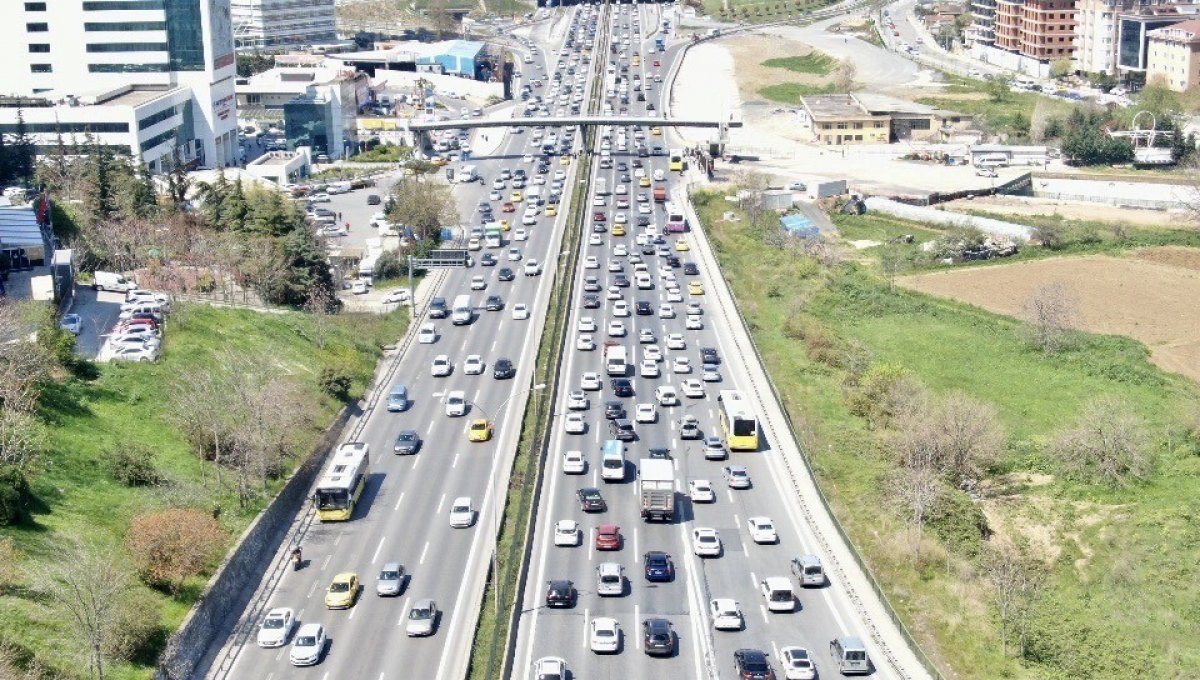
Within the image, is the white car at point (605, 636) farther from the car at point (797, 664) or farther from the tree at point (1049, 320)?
the tree at point (1049, 320)

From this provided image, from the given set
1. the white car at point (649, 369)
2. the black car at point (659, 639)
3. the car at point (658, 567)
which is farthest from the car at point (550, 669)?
the white car at point (649, 369)

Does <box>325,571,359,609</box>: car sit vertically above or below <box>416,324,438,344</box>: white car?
below

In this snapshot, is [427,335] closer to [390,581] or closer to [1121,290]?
[390,581]

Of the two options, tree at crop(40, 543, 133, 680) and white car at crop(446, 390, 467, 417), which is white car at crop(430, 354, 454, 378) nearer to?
white car at crop(446, 390, 467, 417)

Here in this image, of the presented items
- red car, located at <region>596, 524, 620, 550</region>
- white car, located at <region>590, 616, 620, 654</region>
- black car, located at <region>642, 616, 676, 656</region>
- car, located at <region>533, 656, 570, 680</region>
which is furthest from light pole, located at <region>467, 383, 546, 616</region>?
black car, located at <region>642, 616, 676, 656</region>

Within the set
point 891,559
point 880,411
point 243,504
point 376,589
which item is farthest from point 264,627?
point 880,411

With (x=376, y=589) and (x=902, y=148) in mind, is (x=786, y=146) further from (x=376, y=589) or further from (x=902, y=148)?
(x=376, y=589)
